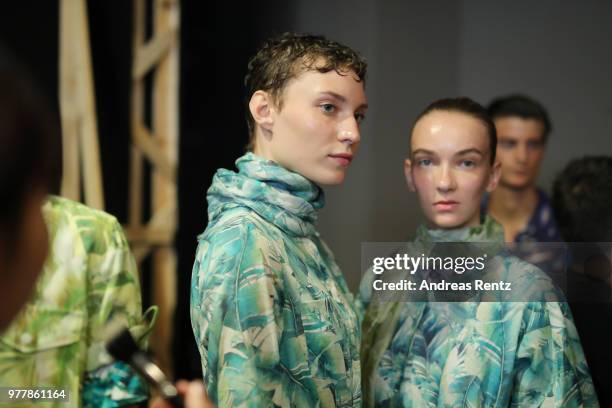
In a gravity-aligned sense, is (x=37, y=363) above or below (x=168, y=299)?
below

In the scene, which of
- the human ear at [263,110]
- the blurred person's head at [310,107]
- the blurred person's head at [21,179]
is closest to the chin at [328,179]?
the blurred person's head at [310,107]

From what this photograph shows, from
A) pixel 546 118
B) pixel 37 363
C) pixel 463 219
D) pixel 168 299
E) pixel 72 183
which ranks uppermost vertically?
pixel 546 118

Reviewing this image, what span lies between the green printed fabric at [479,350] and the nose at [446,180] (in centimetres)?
8

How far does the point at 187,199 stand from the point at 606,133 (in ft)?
2.67

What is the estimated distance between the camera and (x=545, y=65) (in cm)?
146

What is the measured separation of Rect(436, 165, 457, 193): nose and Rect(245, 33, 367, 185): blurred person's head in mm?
159

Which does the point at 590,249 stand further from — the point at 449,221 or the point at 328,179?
the point at 328,179

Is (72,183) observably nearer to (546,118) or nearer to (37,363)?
(37,363)

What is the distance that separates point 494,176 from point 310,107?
1.17 feet

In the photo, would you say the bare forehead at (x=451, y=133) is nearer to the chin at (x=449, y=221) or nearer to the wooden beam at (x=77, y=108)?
the chin at (x=449, y=221)

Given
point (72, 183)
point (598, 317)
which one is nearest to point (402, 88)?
point (598, 317)

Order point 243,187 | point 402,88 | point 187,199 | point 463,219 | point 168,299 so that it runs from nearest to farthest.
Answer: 1. point 243,187
2. point 463,219
3. point 402,88
4. point 187,199
5. point 168,299

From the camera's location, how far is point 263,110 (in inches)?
48.2

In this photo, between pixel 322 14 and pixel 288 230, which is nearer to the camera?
pixel 288 230
